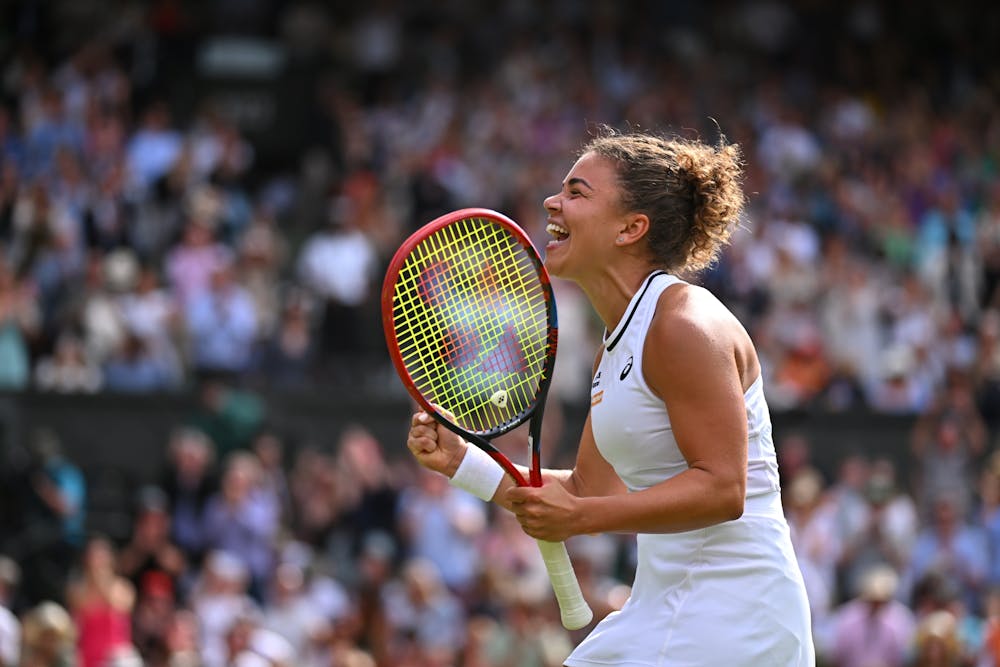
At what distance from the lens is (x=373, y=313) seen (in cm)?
1158

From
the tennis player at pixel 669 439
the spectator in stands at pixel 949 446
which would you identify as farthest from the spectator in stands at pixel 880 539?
the tennis player at pixel 669 439

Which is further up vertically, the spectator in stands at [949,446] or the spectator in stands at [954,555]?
the spectator in stands at [949,446]

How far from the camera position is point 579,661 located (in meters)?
3.61

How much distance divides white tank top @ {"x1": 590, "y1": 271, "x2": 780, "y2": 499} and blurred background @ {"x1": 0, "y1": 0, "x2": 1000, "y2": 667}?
4136 millimetres

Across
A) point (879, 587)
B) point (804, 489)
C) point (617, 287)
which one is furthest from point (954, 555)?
point (617, 287)

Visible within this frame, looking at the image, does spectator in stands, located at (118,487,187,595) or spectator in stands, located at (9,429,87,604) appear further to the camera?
spectator in stands, located at (9,429,87,604)

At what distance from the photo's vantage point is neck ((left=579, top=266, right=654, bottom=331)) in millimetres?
3688

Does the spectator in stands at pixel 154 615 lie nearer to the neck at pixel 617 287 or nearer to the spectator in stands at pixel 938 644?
the spectator in stands at pixel 938 644

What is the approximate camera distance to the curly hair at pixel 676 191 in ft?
12.0

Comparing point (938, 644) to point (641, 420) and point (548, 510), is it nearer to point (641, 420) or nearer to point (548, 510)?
point (641, 420)

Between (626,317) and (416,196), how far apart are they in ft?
30.6

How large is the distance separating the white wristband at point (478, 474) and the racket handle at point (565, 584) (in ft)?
0.75

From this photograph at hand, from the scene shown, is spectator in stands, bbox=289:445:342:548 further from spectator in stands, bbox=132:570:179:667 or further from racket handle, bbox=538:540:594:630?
racket handle, bbox=538:540:594:630

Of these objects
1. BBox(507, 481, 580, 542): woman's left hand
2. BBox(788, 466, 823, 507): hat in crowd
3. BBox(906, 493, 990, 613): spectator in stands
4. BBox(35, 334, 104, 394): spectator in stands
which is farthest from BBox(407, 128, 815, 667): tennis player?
BBox(35, 334, 104, 394): spectator in stands
